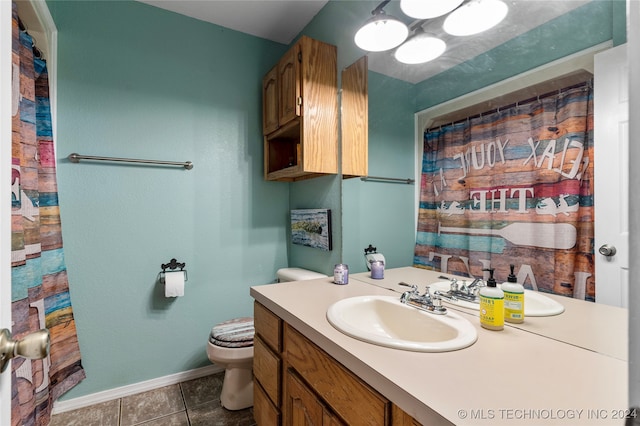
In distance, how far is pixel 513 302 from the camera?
0.93 m

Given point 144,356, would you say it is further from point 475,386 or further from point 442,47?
point 442,47

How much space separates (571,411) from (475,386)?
157mm

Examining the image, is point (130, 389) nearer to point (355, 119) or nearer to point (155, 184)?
point (155, 184)

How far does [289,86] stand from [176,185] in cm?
101

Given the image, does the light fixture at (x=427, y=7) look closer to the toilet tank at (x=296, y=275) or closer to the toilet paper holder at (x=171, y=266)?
the toilet tank at (x=296, y=275)

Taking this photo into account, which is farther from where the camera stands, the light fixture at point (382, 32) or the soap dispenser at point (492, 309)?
the light fixture at point (382, 32)

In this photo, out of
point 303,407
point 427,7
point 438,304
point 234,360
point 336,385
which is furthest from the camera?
point 234,360

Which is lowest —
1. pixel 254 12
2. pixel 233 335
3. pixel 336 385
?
pixel 233 335

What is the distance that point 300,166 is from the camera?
1.84 meters

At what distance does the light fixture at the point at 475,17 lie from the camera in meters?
1.04

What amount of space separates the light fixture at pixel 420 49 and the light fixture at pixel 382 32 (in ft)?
0.15

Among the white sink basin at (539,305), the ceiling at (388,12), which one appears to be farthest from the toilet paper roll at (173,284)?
the white sink basin at (539,305)

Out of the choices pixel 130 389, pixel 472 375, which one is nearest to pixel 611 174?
pixel 472 375

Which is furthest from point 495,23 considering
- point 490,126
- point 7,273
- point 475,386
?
point 7,273
